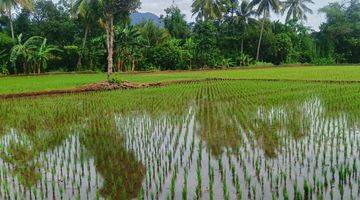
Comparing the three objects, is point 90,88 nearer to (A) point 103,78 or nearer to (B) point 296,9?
(A) point 103,78

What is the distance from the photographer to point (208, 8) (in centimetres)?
3447

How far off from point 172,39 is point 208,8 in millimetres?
4410

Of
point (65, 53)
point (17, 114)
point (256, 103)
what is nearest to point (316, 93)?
point (256, 103)

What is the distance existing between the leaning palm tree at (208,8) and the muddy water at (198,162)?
26887 millimetres

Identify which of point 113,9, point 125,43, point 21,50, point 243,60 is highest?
point 113,9

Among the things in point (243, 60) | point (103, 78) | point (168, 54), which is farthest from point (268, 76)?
point (243, 60)

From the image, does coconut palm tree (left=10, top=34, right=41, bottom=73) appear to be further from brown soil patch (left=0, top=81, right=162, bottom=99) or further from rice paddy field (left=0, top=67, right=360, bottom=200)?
rice paddy field (left=0, top=67, right=360, bottom=200)

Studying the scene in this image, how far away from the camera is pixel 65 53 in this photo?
2959 cm

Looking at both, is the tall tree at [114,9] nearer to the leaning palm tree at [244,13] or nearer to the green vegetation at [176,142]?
the green vegetation at [176,142]

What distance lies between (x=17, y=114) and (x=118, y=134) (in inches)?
158

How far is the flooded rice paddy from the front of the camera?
438 cm

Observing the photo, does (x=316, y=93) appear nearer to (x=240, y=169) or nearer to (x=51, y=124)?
(x=51, y=124)

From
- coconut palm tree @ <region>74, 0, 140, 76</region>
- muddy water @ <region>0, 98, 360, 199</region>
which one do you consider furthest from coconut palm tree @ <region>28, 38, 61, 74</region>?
muddy water @ <region>0, 98, 360, 199</region>

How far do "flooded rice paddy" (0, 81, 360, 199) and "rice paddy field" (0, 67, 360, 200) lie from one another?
0.6 inches
